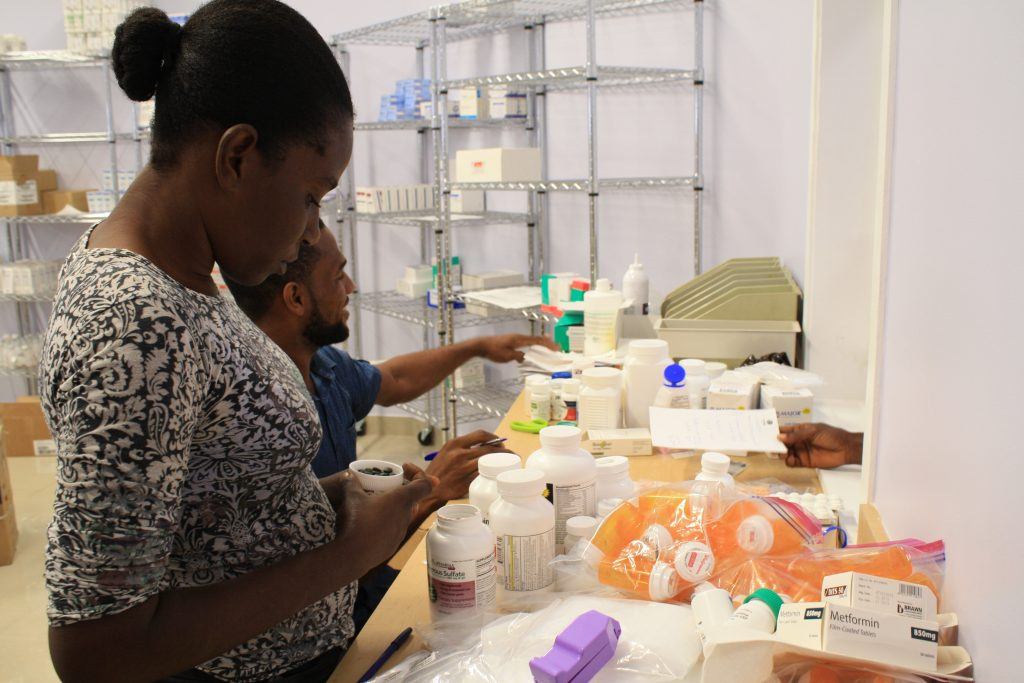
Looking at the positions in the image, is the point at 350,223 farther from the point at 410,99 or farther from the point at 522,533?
the point at 522,533

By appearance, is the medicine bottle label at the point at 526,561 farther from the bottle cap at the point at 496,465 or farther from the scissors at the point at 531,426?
the scissors at the point at 531,426

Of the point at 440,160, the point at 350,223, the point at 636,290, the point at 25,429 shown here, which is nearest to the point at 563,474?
the point at 636,290

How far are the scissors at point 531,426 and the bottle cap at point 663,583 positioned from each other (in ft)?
3.24

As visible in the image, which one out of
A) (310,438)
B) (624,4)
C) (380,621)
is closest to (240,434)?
(310,438)

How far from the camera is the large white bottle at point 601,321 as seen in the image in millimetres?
2439

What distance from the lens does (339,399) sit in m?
2.05

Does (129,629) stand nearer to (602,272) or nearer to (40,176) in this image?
(602,272)

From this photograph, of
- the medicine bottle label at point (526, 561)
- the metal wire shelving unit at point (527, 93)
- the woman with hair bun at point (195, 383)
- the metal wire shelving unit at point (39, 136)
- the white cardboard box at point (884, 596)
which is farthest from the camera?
the metal wire shelving unit at point (39, 136)

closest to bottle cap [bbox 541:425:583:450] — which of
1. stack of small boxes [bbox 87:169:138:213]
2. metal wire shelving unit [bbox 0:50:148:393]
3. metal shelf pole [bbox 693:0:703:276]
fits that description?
metal shelf pole [bbox 693:0:703:276]

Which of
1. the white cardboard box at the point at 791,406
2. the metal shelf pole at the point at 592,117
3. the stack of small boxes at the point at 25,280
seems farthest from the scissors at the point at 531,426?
the stack of small boxes at the point at 25,280

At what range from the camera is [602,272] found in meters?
3.93

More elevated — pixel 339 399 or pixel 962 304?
pixel 962 304

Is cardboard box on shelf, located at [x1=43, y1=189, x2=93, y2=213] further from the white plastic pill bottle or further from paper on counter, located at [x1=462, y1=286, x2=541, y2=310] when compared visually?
the white plastic pill bottle

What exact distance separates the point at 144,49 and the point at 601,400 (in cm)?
130
